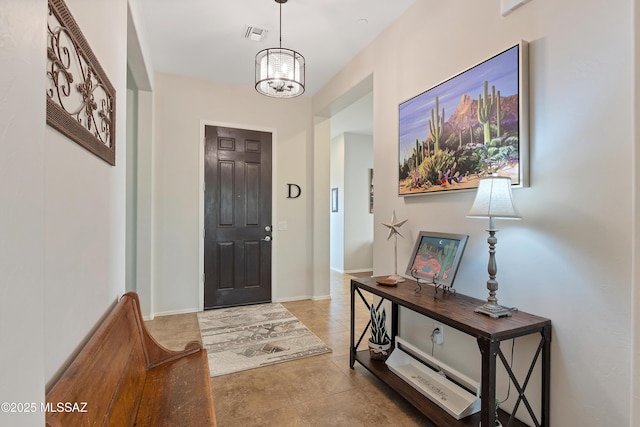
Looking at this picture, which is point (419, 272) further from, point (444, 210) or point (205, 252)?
point (205, 252)

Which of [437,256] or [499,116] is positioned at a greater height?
[499,116]

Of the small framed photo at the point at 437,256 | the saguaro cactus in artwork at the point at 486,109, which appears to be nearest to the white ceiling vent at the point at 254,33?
the saguaro cactus in artwork at the point at 486,109

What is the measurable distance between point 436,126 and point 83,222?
2.10 m

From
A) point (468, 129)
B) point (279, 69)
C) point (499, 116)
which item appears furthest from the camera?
point (279, 69)

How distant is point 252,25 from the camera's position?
2822 mm

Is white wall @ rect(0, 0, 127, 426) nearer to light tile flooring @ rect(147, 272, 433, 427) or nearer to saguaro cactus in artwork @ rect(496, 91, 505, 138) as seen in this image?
light tile flooring @ rect(147, 272, 433, 427)

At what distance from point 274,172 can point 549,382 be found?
351 centimetres

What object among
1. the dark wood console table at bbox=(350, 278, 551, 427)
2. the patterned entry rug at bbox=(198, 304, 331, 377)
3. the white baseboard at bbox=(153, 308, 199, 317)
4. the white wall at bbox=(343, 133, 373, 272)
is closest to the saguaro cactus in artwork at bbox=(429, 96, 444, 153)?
the dark wood console table at bbox=(350, 278, 551, 427)

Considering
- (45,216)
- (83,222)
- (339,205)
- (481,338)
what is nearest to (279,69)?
(83,222)

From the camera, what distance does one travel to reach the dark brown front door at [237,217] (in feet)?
13.0

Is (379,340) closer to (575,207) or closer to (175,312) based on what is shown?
(575,207)

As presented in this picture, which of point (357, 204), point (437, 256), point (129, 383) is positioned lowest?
point (129, 383)

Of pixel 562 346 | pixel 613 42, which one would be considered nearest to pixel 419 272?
pixel 562 346

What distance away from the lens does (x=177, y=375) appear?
5.05 feet
